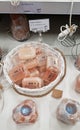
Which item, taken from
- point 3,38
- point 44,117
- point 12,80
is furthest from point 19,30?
point 44,117

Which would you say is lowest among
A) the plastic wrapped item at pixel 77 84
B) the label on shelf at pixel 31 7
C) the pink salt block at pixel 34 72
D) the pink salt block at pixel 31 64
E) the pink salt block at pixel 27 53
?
the plastic wrapped item at pixel 77 84

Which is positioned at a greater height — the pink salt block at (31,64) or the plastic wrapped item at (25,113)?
the pink salt block at (31,64)

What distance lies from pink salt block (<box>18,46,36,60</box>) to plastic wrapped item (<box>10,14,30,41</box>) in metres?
0.09

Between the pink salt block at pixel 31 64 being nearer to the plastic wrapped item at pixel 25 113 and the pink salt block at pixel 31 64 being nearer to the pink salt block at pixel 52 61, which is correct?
the pink salt block at pixel 52 61

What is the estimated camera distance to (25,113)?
33.0 inches

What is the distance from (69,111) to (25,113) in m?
0.14

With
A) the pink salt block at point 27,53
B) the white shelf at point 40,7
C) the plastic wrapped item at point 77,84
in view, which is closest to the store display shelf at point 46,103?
the plastic wrapped item at point 77,84

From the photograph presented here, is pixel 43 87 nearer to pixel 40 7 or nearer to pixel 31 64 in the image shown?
pixel 31 64

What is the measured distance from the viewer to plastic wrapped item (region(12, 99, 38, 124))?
0.83m

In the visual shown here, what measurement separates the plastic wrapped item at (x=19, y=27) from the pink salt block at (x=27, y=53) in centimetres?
9

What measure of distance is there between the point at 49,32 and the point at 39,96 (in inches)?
12.9

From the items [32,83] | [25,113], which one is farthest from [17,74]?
[25,113]

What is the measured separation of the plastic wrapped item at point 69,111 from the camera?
0.82 m

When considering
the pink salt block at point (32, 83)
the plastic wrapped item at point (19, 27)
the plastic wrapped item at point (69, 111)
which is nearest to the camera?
the plastic wrapped item at point (69, 111)
